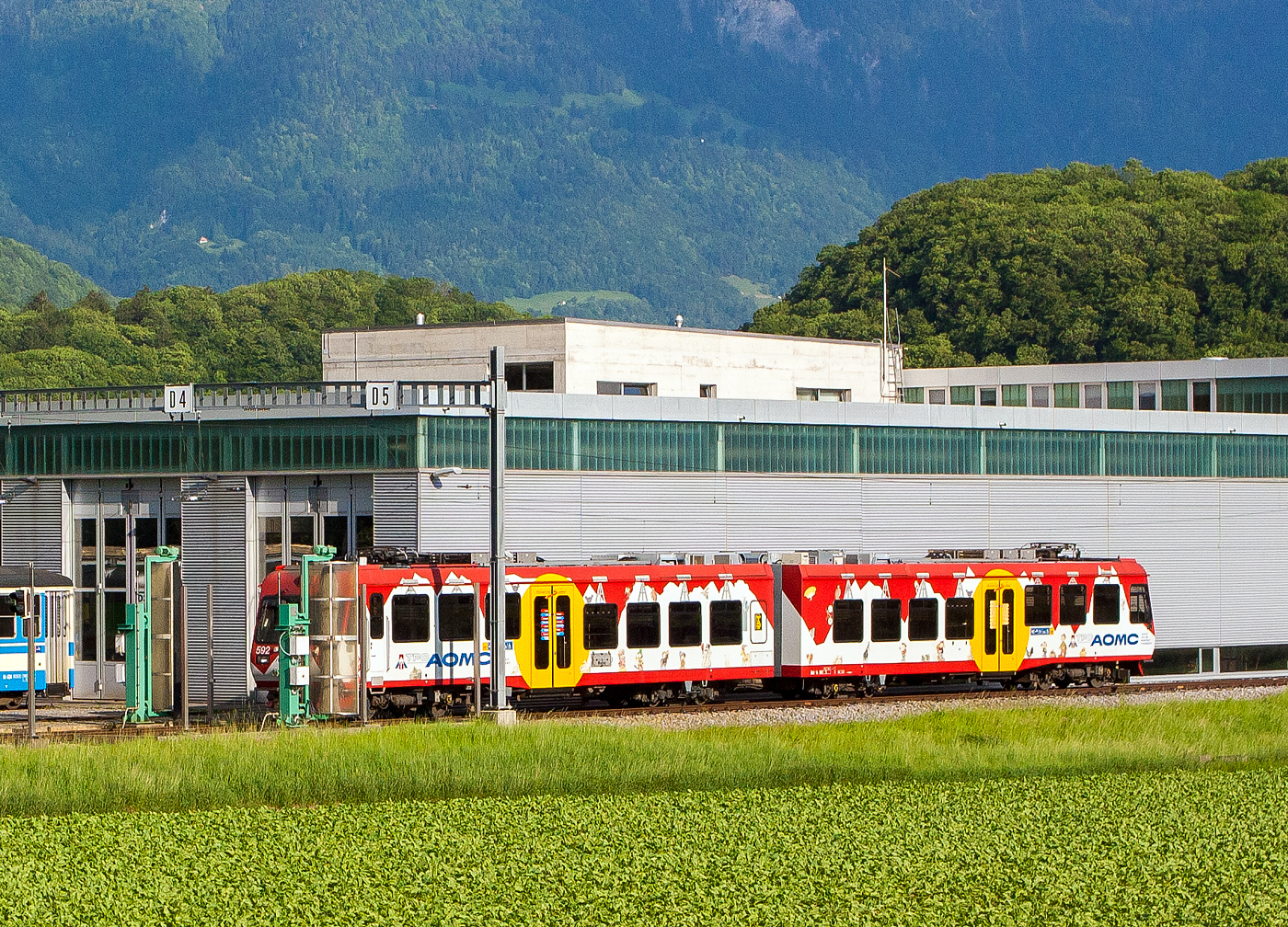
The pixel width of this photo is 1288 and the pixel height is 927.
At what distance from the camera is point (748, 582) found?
39.0 m

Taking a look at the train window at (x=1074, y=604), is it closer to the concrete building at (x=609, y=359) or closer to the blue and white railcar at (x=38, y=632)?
the concrete building at (x=609, y=359)

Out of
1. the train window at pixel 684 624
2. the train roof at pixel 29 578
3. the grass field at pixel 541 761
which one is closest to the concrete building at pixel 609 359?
the train roof at pixel 29 578

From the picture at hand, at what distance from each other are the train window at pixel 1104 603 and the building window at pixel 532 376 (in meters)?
20.9

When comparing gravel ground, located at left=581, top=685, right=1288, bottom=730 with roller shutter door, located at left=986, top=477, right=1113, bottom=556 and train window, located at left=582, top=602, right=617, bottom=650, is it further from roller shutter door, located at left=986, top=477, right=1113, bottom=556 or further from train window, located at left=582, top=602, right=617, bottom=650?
→ roller shutter door, located at left=986, top=477, right=1113, bottom=556

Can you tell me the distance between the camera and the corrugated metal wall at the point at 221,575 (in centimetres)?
4269

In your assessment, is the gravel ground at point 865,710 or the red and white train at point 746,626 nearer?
the gravel ground at point 865,710

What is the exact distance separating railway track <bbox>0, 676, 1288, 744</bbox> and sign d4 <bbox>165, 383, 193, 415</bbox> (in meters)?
7.42

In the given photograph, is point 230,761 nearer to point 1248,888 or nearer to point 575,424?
point 1248,888

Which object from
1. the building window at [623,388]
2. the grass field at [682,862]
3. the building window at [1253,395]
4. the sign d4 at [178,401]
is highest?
the building window at [1253,395]

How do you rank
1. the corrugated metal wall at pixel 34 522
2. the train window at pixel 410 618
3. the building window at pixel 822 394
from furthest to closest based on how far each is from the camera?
the building window at pixel 822 394, the corrugated metal wall at pixel 34 522, the train window at pixel 410 618

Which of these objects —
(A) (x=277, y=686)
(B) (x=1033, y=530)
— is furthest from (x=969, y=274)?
(A) (x=277, y=686)

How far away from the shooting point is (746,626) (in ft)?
128

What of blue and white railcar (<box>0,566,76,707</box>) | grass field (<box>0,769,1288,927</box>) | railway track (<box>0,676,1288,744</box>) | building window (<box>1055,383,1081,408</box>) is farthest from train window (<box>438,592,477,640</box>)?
building window (<box>1055,383,1081,408</box>)

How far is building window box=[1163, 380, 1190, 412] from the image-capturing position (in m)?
81.5
